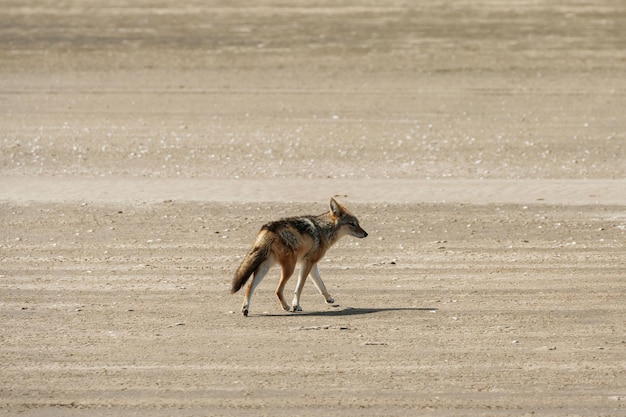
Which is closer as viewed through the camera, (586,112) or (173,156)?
(173,156)

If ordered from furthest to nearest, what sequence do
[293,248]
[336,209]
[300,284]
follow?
1. [336,209]
2. [300,284]
3. [293,248]

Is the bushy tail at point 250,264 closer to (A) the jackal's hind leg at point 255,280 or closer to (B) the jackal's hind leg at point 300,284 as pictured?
(A) the jackal's hind leg at point 255,280

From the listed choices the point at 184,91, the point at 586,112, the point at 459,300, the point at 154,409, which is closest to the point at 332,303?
the point at 459,300

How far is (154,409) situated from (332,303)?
3101mm

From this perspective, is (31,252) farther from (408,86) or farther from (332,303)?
(408,86)

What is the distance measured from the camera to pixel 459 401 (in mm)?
8203

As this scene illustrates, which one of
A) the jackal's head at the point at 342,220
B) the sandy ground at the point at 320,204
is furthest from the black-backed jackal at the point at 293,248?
the sandy ground at the point at 320,204

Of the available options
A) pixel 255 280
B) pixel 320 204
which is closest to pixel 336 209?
pixel 255 280

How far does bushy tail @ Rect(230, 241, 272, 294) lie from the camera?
1013 centimetres

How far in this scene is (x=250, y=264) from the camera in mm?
10156

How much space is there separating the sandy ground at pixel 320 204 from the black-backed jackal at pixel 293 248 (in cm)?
28

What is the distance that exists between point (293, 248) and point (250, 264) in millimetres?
470

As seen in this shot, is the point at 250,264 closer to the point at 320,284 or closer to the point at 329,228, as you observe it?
the point at 320,284

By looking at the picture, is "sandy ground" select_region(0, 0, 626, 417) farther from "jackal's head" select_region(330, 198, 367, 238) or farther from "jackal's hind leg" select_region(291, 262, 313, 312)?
"jackal's head" select_region(330, 198, 367, 238)
